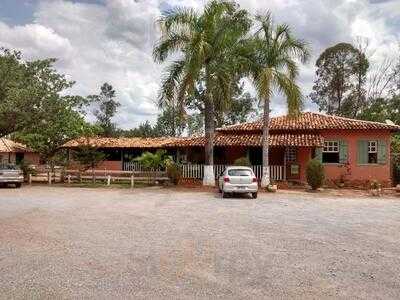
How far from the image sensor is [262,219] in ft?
49.3

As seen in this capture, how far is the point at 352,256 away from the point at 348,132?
78.1ft

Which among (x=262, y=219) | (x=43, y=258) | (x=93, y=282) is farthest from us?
(x=262, y=219)

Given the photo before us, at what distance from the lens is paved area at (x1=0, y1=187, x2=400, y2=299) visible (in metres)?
7.05

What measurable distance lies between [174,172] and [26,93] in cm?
983

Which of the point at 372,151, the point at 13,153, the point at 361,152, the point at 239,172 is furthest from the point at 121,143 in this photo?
the point at 372,151

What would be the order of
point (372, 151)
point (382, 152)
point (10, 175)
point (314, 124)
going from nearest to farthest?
point (10, 175) < point (382, 152) < point (372, 151) < point (314, 124)

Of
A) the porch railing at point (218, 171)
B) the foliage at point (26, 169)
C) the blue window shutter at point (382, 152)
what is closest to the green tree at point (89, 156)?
the foliage at point (26, 169)

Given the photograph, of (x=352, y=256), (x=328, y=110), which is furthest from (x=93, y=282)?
(x=328, y=110)

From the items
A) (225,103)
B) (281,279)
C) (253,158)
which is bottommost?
(281,279)

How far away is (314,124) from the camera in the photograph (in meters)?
32.8

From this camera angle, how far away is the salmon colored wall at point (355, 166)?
31.7m

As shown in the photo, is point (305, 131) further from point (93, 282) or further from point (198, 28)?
point (93, 282)

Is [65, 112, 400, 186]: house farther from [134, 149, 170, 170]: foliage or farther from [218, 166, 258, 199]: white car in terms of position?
[218, 166, 258, 199]: white car

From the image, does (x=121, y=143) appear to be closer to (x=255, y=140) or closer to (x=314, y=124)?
(x=255, y=140)
